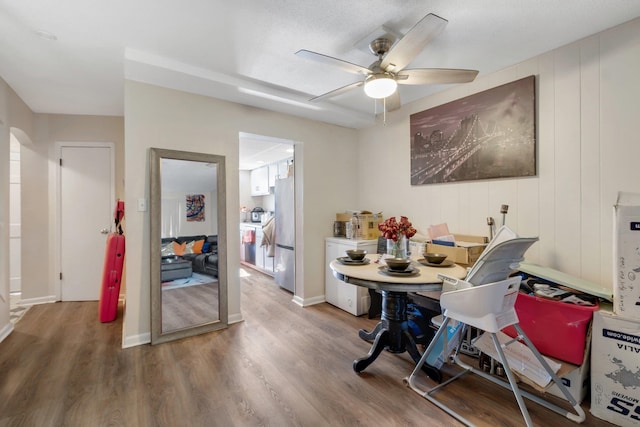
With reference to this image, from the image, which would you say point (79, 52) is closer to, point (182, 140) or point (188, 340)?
point (182, 140)

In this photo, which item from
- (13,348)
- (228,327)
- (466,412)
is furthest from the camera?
(228,327)

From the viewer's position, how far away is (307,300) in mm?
3605

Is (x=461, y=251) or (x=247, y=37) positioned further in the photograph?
(x=461, y=251)

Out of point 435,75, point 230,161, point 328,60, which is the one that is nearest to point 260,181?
point 230,161

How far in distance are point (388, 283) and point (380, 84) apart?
132cm

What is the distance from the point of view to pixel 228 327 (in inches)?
115

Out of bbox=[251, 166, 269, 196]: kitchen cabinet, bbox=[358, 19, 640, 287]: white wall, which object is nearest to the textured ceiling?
bbox=[358, 19, 640, 287]: white wall

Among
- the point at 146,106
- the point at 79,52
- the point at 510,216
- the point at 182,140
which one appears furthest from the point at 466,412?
the point at 79,52

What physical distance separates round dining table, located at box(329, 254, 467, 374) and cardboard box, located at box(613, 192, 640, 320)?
783mm

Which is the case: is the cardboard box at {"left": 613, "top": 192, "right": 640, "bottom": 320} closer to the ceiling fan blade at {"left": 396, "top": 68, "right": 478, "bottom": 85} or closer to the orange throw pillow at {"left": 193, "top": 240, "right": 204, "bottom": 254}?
the ceiling fan blade at {"left": 396, "top": 68, "right": 478, "bottom": 85}

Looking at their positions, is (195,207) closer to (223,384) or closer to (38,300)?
(223,384)

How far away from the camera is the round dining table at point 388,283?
1811mm

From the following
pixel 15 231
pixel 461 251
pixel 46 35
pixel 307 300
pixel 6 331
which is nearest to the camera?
pixel 46 35

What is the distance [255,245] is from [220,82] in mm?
3718
